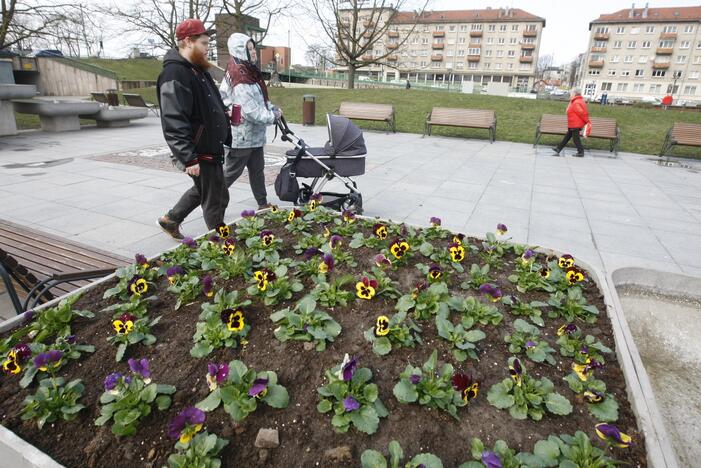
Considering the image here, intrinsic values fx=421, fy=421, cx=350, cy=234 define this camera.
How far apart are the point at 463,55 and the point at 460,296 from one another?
9492 cm

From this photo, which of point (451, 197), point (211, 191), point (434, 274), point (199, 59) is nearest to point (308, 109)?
point (451, 197)

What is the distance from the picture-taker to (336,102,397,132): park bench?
46.1 feet

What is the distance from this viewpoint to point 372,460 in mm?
1528

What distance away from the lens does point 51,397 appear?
1.79 meters

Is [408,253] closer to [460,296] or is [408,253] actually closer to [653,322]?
[460,296]

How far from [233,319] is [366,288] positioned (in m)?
0.81

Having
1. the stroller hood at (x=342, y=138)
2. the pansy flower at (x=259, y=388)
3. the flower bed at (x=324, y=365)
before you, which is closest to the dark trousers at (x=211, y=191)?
the flower bed at (x=324, y=365)

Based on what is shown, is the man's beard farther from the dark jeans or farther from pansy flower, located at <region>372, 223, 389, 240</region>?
pansy flower, located at <region>372, 223, 389, 240</region>

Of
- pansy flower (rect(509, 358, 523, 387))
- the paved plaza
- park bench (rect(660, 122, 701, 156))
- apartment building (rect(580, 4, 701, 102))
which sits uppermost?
apartment building (rect(580, 4, 701, 102))

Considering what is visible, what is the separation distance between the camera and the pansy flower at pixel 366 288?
2.56m

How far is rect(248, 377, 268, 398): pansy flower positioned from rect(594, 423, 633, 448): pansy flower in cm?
138

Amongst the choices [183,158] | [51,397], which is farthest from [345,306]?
[183,158]

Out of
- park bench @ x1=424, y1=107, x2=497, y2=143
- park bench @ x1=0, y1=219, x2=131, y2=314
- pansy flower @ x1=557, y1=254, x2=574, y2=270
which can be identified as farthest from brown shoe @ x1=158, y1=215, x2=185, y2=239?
park bench @ x1=424, y1=107, x2=497, y2=143

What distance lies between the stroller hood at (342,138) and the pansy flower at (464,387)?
332 cm
